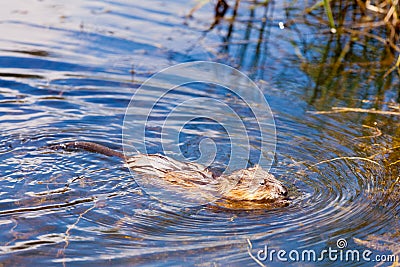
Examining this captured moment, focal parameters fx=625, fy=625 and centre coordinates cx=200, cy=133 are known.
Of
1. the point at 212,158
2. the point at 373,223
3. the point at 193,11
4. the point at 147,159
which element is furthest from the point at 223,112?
the point at 193,11

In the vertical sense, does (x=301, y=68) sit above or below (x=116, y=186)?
above

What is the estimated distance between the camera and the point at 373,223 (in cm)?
400

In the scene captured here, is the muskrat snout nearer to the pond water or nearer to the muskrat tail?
the pond water

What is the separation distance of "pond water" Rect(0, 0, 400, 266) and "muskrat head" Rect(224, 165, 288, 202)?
0.44 feet

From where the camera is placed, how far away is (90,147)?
4832 mm

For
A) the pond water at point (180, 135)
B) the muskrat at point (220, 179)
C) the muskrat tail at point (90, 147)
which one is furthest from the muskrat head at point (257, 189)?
the muskrat tail at point (90, 147)

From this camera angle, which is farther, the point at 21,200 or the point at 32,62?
the point at 32,62

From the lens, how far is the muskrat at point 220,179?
419cm

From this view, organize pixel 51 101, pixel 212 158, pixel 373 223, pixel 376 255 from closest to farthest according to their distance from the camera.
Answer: pixel 376 255
pixel 373 223
pixel 212 158
pixel 51 101

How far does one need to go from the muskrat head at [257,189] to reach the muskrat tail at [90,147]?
0.98m

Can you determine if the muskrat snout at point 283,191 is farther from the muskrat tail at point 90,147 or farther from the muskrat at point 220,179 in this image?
the muskrat tail at point 90,147

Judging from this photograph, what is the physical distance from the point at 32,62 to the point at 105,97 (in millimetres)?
1246

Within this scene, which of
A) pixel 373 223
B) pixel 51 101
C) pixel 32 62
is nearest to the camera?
pixel 373 223

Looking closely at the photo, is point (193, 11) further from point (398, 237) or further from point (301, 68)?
point (398, 237)
